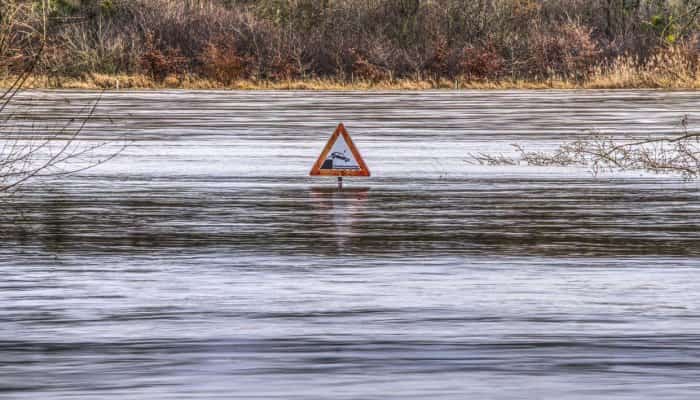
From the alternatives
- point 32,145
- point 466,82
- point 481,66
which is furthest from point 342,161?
point 481,66

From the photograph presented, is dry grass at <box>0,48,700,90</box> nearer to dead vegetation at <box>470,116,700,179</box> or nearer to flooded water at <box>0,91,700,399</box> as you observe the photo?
dead vegetation at <box>470,116,700,179</box>

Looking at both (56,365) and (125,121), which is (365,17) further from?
(56,365)

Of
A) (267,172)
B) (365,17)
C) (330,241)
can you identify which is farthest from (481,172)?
(365,17)

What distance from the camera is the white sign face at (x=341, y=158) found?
835 inches

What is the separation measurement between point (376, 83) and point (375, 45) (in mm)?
2547

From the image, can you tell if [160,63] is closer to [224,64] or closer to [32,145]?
[224,64]

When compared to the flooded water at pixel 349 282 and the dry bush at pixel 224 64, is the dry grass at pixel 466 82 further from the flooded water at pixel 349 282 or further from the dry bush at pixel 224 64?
the flooded water at pixel 349 282

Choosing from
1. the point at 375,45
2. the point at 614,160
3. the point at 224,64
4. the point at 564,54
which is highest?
the point at 614,160

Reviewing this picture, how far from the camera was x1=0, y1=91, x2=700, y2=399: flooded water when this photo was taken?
340 inches

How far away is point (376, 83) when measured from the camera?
212 ft

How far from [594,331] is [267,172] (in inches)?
547

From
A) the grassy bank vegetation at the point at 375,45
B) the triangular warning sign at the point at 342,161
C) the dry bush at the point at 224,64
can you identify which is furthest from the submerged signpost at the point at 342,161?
the dry bush at the point at 224,64

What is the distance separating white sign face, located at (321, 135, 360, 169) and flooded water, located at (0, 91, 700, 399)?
0.32m

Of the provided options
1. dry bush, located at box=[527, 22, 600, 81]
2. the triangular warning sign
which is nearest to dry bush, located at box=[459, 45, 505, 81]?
dry bush, located at box=[527, 22, 600, 81]
